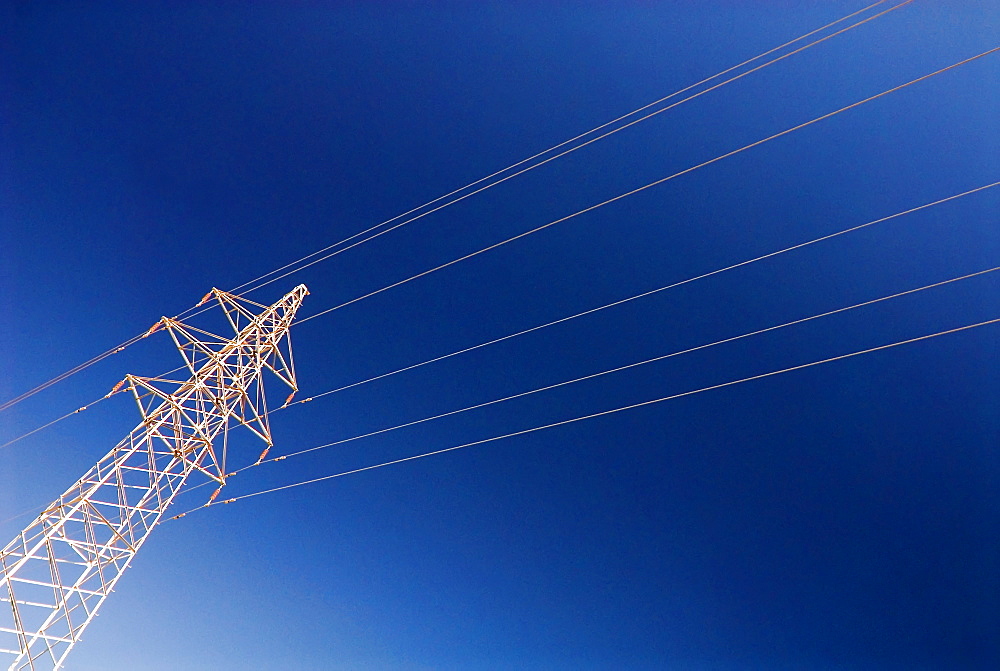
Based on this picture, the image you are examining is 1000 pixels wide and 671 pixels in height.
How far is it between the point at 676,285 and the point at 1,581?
2224 cm

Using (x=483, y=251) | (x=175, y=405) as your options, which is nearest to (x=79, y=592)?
(x=175, y=405)

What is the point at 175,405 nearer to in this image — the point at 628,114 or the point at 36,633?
the point at 36,633

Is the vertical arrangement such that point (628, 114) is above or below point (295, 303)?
above

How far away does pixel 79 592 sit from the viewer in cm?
1089

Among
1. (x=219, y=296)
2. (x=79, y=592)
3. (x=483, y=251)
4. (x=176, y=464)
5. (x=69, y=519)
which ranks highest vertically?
(x=483, y=251)

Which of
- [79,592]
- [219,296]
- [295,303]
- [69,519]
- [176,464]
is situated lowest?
[79,592]

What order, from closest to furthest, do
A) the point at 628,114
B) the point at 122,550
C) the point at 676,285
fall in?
the point at 122,550
the point at 628,114
the point at 676,285

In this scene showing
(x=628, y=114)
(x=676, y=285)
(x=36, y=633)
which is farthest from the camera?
(x=676, y=285)

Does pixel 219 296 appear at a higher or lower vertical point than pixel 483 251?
lower

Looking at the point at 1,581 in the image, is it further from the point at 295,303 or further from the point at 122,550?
the point at 295,303

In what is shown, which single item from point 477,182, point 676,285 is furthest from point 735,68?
point 477,182

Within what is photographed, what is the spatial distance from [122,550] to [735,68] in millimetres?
22945

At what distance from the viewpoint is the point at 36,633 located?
9.98m

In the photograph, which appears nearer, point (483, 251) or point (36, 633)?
point (36, 633)
